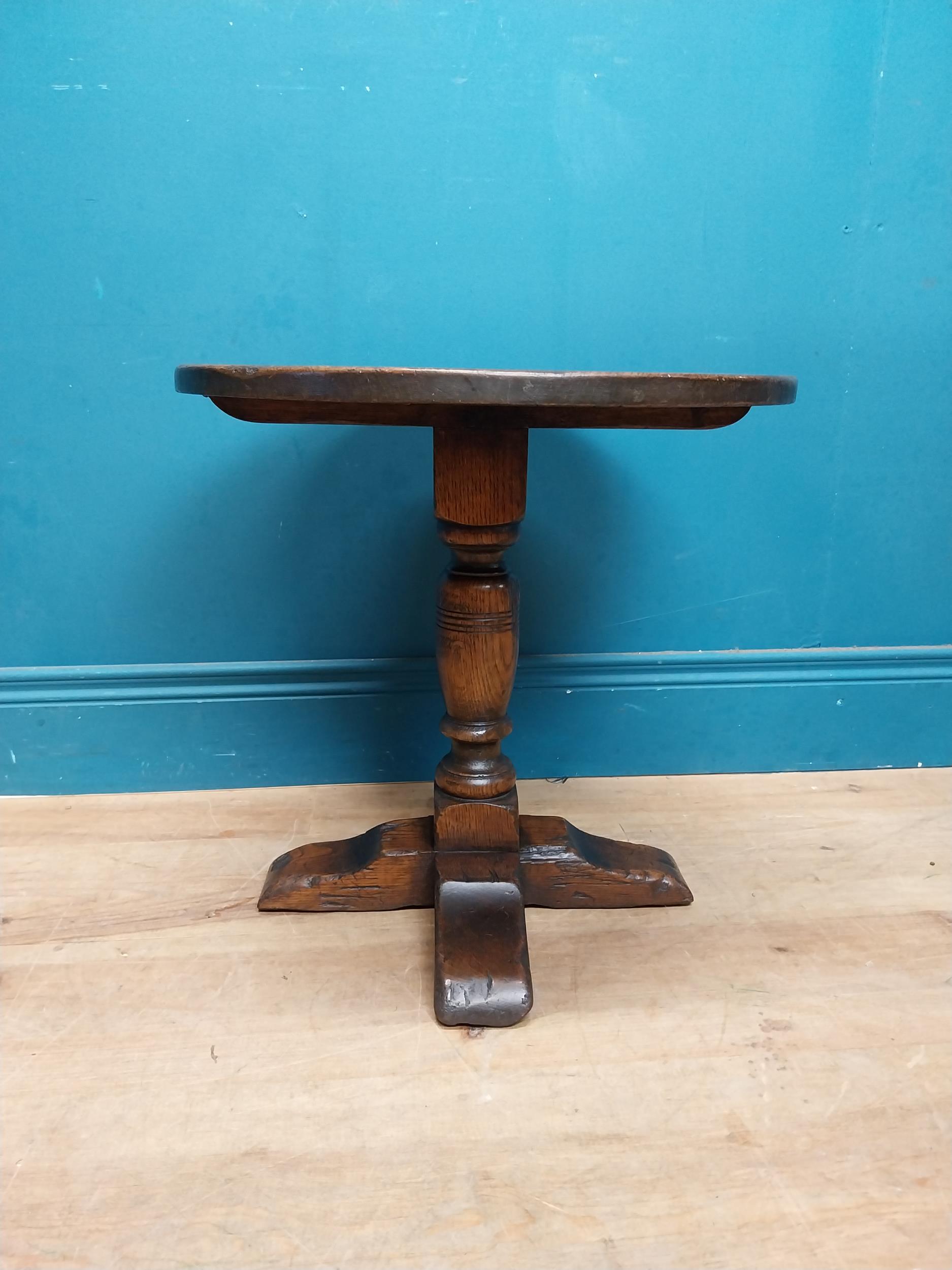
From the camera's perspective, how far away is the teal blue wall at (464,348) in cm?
126

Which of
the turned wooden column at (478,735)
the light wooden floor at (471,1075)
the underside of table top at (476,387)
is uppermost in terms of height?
the underside of table top at (476,387)

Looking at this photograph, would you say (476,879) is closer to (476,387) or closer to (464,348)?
(476,387)

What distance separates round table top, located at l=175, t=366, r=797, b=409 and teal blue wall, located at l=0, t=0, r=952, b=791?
601 mm

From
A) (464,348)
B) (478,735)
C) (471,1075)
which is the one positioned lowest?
(471,1075)

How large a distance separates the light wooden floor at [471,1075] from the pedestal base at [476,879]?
0.03 metres

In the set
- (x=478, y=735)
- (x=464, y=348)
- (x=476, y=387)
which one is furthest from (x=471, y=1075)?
(x=464, y=348)

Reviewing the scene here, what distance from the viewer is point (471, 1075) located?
853 millimetres

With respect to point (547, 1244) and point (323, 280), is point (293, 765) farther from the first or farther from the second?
point (547, 1244)

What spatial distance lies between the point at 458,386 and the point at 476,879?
2.00 ft

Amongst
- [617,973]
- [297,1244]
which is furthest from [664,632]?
[297,1244]

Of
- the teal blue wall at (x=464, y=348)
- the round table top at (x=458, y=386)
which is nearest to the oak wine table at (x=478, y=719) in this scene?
the round table top at (x=458, y=386)

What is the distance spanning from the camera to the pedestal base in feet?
3.36

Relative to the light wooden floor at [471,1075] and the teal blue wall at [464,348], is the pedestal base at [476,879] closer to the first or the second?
the light wooden floor at [471,1075]

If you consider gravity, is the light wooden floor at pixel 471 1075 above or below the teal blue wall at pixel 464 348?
below
